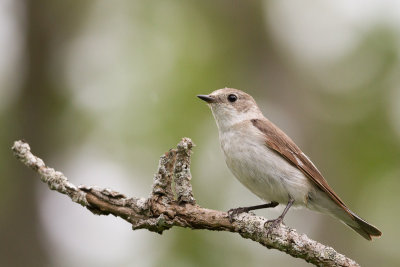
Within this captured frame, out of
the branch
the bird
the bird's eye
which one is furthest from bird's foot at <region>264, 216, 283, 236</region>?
the bird's eye

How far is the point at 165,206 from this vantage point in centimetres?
406

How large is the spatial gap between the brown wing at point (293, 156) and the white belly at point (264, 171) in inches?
2.2

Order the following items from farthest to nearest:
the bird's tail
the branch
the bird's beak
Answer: the bird's beak → the bird's tail → the branch

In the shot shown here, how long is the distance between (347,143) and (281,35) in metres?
2.47

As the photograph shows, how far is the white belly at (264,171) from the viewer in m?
5.21

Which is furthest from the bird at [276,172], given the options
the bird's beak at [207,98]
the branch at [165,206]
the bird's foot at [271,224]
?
the branch at [165,206]

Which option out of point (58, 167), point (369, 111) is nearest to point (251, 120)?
point (369, 111)

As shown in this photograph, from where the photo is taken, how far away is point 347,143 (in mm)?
8109

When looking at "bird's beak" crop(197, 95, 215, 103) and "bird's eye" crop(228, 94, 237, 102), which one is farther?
"bird's eye" crop(228, 94, 237, 102)

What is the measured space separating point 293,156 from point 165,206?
2.02m

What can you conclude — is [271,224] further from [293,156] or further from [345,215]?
[345,215]

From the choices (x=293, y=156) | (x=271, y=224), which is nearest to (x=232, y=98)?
(x=293, y=156)

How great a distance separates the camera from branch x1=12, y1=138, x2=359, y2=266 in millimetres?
3963

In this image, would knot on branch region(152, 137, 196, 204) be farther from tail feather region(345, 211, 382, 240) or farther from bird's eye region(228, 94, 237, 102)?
bird's eye region(228, 94, 237, 102)
